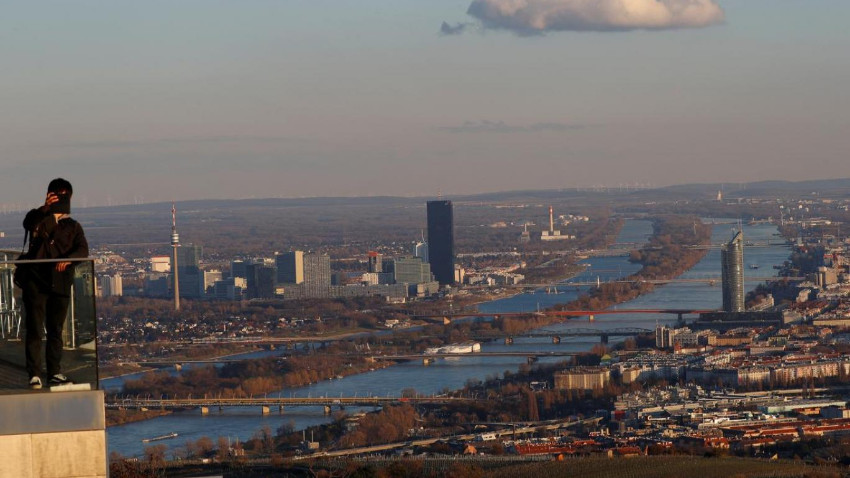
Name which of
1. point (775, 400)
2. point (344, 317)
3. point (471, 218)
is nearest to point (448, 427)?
point (775, 400)

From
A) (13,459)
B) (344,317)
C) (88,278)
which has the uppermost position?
(88,278)

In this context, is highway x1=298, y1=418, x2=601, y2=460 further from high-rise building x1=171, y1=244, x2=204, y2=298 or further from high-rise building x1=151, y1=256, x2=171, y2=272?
high-rise building x1=151, y1=256, x2=171, y2=272

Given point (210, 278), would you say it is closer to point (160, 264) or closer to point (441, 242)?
point (160, 264)

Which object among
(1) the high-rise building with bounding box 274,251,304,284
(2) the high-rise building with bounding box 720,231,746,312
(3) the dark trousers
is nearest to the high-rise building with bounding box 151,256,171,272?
(1) the high-rise building with bounding box 274,251,304,284

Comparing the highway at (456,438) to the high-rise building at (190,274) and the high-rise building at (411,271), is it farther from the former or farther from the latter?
the high-rise building at (411,271)

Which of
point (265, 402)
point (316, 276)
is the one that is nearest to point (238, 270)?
point (316, 276)

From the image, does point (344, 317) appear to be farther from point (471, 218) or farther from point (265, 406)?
point (471, 218)

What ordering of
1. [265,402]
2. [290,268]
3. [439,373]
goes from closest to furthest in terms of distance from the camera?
[265,402]
[439,373]
[290,268]
